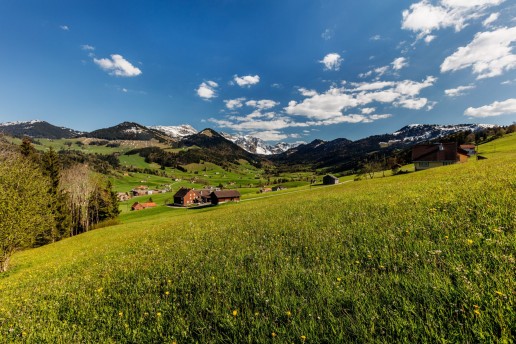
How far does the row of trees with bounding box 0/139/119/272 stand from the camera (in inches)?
927

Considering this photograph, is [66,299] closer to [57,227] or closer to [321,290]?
[321,290]

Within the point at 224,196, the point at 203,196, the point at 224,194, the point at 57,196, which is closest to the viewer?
the point at 57,196

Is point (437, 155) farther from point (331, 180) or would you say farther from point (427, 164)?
point (331, 180)

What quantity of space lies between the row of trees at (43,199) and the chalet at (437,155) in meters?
104

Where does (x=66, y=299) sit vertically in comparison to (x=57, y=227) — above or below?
above

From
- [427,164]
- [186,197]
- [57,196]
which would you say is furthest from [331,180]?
[57,196]

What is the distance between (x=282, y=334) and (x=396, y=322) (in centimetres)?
178

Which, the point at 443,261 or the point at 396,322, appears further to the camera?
the point at 443,261

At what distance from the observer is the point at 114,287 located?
747cm

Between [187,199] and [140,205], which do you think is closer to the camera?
[140,205]

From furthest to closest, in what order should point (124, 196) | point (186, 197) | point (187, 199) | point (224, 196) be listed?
point (124, 196) → point (187, 199) → point (186, 197) → point (224, 196)

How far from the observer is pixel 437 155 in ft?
261

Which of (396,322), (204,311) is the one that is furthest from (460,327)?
(204,311)

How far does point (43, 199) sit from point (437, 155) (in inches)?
4146
